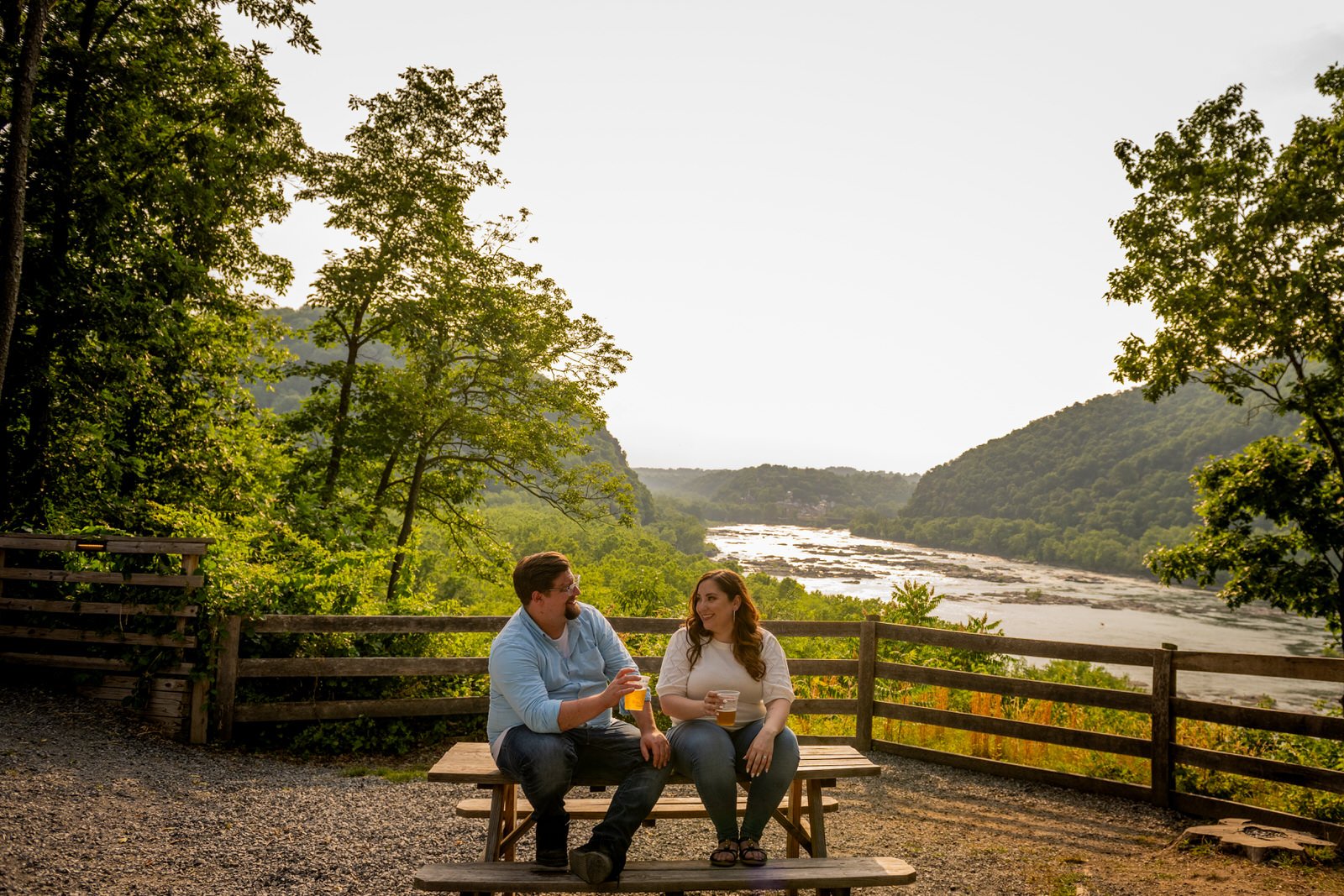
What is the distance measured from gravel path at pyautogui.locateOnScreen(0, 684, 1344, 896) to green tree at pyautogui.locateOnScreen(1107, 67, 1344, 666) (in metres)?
9.86

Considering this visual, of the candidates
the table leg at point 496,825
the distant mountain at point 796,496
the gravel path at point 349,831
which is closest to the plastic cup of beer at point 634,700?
the table leg at point 496,825

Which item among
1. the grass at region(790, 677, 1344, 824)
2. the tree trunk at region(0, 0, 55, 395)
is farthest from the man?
the tree trunk at region(0, 0, 55, 395)

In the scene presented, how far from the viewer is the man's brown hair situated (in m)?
3.58

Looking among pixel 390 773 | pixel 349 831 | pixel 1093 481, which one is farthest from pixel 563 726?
pixel 1093 481

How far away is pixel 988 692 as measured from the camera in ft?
24.2

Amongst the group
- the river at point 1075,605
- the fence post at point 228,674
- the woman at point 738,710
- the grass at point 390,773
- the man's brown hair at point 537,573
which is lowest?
the river at point 1075,605

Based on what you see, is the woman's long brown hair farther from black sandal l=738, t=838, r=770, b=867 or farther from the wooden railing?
the wooden railing

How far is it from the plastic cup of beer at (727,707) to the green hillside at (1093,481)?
7088 centimetres

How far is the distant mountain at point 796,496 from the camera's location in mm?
144512

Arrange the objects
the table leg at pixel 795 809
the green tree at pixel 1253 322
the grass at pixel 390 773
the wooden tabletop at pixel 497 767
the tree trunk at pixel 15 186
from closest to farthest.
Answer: the wooden tabletop at pixel 497 767, the table leg at pixel 795 809, the grass at pixel 390 773, the tree trunk at pixel 15 186, the green tree at pixel 1253 322

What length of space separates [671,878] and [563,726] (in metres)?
0.71

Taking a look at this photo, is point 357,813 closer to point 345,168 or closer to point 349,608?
point 349,608

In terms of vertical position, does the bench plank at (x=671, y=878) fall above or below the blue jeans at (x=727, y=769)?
below

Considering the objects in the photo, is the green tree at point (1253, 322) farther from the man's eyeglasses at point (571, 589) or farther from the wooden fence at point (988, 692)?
the man's eyeglasses at point (571, 589)
